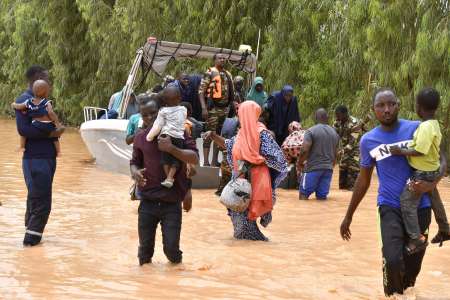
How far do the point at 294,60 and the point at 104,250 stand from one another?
1379cm

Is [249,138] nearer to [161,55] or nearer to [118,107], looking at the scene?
[161,55]

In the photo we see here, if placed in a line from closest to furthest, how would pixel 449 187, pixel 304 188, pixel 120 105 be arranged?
pixel 304 188 < pixel 449 187 < pixel 120 105

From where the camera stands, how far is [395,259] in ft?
17.7

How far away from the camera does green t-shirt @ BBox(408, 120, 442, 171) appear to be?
17.5 feet

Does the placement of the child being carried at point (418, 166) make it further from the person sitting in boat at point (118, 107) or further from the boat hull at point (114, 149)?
the person sitting in boat at point (118, 107)

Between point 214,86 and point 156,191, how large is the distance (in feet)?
22.2

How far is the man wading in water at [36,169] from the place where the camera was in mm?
8008

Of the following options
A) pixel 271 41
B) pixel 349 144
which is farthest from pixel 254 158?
pixel 271 41

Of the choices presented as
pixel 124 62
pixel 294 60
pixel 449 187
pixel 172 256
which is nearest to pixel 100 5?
pixel 124 62

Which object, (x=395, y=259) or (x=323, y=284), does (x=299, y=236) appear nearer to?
(x=323, y=284)

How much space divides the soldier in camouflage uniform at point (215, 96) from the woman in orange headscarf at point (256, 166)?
4662 millimetres

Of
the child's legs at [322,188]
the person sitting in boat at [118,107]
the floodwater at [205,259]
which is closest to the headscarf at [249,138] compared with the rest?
the floodwater at [205,259]

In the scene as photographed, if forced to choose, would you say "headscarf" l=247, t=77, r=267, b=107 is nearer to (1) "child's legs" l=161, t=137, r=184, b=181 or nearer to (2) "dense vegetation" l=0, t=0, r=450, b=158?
(2) "dense vegetation" l=0, t=0, r=450, b=158

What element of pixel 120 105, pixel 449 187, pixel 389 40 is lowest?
pixel 449 187
